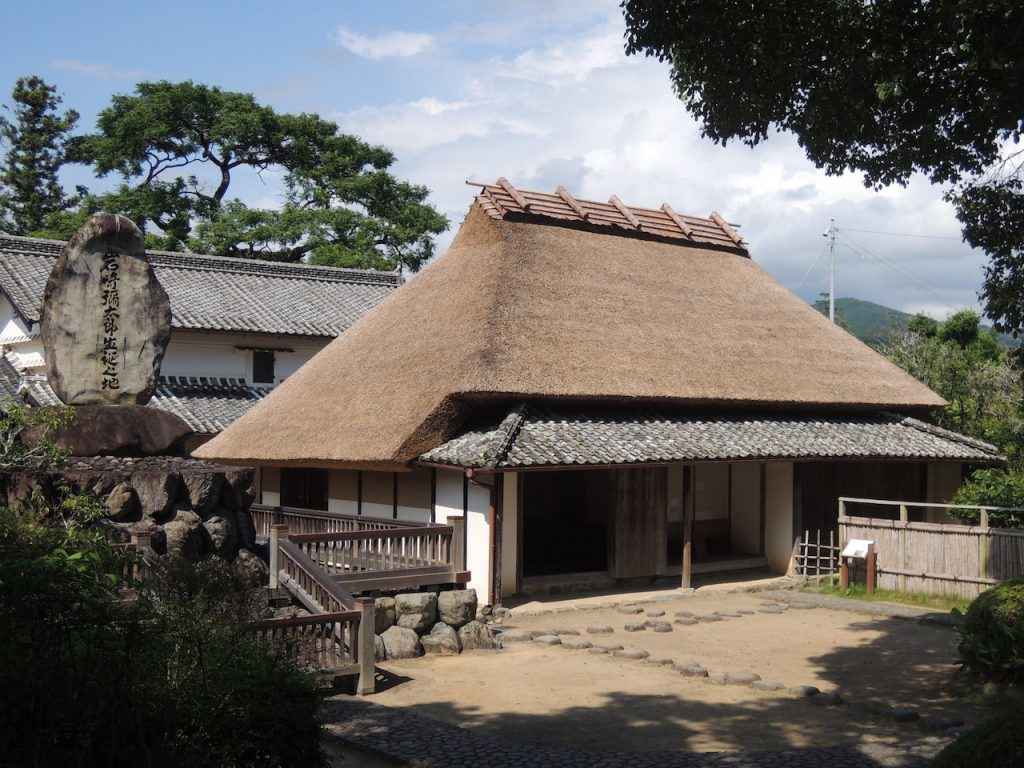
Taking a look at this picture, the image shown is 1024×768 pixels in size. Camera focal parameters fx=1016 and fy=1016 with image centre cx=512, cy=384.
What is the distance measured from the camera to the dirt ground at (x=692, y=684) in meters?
8.80

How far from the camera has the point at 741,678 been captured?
10.7 metres

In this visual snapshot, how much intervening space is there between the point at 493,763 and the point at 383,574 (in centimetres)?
633

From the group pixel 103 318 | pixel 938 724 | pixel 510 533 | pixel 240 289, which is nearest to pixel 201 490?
pixel 103 318

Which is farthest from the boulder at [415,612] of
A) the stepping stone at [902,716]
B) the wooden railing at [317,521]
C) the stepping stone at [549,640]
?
the stepping stone at [902,716]

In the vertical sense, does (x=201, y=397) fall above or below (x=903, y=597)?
above

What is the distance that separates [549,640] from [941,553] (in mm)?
6666

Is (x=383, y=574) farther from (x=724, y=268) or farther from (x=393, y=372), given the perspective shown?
(x=724, y=268)

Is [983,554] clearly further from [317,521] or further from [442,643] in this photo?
[317,521]

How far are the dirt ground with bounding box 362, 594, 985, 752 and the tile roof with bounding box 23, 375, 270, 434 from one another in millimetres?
12617

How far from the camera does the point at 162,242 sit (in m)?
36.2

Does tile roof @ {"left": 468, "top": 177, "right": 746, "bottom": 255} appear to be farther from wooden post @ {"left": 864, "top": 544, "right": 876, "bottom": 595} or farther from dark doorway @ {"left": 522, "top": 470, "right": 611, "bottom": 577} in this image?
wooden post @ {"left": 864, "top": 544, "right": 876, "bottom": 595}

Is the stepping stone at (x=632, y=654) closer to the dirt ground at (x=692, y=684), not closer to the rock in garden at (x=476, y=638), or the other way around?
A: the dirt ground at (x=692, y=684)

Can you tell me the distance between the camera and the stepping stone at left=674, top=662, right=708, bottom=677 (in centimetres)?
1104

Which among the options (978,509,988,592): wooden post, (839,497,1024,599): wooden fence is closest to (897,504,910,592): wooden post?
(839,497,1024,599): wooden fence
